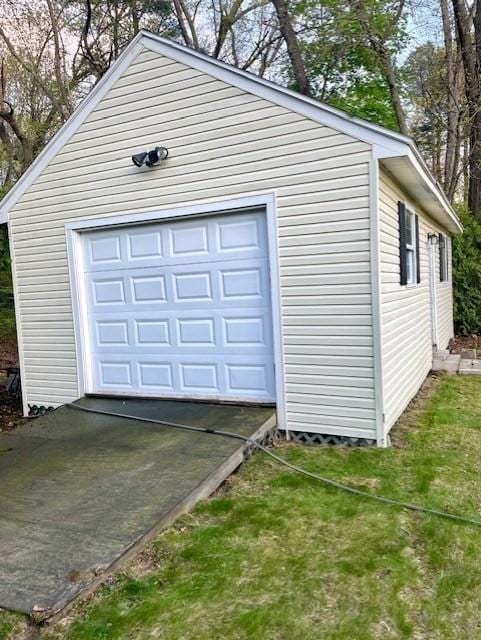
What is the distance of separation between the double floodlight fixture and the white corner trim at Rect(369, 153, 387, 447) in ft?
7.07

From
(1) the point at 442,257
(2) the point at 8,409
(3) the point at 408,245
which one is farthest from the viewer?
(1) the point at 442,257

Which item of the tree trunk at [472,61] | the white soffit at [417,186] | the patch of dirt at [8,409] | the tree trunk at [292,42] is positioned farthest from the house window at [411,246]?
the tree trunk at [472,61]

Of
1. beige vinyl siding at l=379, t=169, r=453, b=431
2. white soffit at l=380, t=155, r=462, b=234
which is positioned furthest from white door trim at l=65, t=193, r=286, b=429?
white soffit at l=380, t=155, r=462, b=234

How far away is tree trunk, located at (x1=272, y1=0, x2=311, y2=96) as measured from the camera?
12.0m

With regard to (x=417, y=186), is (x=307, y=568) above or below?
below

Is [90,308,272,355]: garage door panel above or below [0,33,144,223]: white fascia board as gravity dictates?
below

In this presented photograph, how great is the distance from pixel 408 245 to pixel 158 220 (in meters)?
2.96

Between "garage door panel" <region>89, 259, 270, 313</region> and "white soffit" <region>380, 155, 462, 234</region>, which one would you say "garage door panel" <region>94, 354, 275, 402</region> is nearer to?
"garage door panel" <region>89, 259, 270, 313</region>

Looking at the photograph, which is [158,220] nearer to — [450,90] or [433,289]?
[433,289]

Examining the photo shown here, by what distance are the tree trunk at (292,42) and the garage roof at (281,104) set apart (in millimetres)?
7293

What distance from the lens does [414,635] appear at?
7.18 feet

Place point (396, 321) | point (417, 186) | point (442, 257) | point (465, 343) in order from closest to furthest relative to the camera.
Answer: point (396, 321) < point (417, 186) < point (442, 257) < point (465, 343)

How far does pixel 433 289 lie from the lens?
8781mm

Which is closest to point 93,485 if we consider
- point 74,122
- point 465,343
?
point 74,122
